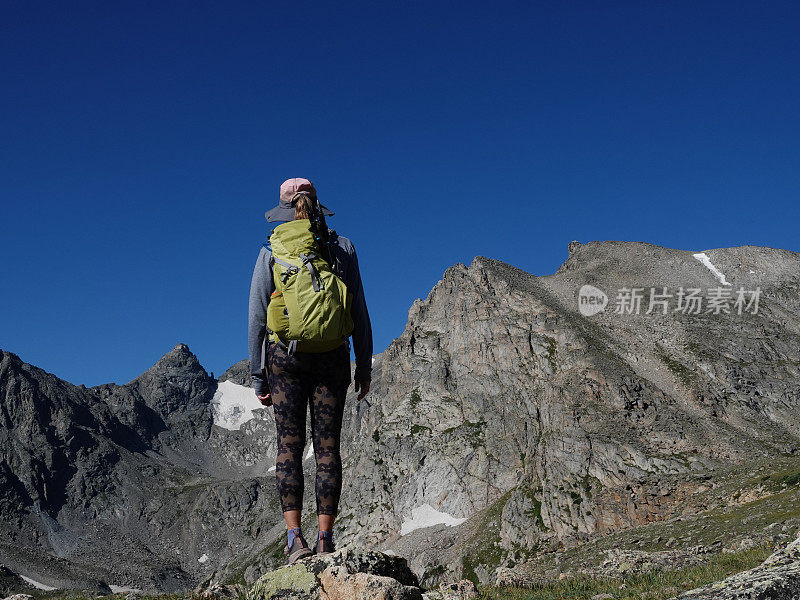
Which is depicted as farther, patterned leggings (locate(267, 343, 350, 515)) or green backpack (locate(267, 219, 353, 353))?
patterned leggings (locate(267, 343, 350, 515))

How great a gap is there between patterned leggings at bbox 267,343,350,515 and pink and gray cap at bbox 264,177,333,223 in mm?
1725

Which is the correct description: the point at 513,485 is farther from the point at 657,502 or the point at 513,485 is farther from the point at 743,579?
the point at 743,579

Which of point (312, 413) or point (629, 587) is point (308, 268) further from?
point (629, 587)

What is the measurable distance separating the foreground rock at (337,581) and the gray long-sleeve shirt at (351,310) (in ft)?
7.93

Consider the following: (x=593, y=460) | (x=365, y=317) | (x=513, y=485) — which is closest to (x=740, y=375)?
(x=593, y=460)

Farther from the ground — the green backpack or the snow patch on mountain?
the green backpack

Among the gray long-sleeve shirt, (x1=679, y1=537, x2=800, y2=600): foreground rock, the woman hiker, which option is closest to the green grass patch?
(x1=679, y1=537, x2=800, y2=600): foreground rock

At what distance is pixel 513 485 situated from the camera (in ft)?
562

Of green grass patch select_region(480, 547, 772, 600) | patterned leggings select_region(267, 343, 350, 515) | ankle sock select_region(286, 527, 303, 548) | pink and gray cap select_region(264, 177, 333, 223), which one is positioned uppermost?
pink and gray cap select_region(264, 177, 333, 223)

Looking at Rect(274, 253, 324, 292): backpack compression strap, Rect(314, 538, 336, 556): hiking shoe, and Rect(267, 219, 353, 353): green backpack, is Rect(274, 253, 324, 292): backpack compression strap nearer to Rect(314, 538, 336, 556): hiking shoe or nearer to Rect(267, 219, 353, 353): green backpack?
Rect(267, 219, 353, 353): green backpack

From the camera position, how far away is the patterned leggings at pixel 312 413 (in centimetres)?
827

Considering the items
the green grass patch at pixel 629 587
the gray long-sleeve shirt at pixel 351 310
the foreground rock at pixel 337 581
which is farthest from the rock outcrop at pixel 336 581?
the green grass patch at pixel 629 587

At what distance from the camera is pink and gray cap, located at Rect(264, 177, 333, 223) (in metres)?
8.43

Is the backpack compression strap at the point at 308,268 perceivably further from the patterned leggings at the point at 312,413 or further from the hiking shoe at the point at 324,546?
the hiking shoe at the point at 324,546
